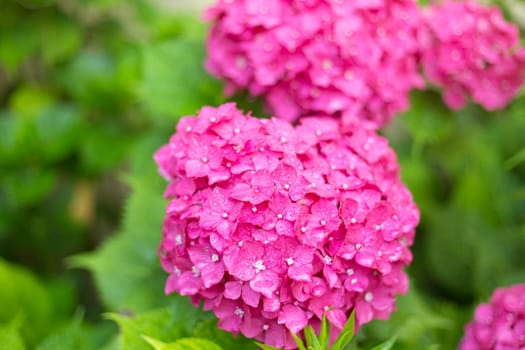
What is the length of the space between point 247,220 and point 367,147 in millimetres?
299

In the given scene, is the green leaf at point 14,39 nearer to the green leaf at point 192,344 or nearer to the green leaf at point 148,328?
the green leaf at point 148,328

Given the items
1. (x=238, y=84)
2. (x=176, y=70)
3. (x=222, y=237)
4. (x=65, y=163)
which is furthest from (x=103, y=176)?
(x=222, y=237)

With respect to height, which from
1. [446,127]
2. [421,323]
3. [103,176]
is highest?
[446,127]

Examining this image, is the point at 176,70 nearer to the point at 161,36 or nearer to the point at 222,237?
the point at 161,36

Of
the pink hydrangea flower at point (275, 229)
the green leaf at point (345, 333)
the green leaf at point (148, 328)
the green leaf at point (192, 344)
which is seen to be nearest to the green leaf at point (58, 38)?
the pink hydrangea flower at point (275, 229)

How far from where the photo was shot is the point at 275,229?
0.97 meters

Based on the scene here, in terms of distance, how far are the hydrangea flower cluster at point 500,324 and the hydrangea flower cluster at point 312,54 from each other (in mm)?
385

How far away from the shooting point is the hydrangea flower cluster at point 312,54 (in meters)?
1.26

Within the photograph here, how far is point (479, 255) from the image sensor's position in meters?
1.63

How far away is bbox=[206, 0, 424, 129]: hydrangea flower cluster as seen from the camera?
1260mm

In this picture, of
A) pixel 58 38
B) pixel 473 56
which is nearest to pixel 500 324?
pixel 473 56

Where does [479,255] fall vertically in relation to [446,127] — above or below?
below

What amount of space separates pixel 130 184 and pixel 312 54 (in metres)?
0.53

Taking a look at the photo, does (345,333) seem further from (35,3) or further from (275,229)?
(35,3)
